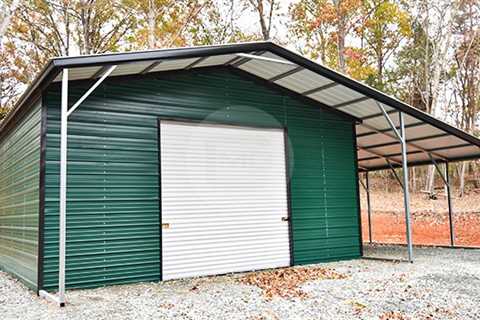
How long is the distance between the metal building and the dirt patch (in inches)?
239

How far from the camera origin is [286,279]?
694cm

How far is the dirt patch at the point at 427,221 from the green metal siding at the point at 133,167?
23.1 feet

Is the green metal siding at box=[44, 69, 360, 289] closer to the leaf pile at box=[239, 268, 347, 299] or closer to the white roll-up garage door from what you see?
the white roll-up garage door

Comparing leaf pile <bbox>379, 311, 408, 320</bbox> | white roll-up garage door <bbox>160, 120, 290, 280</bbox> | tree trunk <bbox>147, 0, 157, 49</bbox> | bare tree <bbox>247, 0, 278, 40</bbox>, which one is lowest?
leaf pile <bbox>379, 311, 408, 320</bbox>

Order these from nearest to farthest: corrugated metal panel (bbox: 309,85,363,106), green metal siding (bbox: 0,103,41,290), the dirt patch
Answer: green metal siding (bbox: 0,103,41,290)
corrugated metal panel (bbox: 309,85,363,106)
the dirt patch

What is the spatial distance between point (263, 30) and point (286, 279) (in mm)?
12787

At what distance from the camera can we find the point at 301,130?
886 cm

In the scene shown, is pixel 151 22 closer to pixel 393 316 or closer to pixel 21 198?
pixel 21 198

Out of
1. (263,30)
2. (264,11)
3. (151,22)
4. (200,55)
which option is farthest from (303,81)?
(264,11)

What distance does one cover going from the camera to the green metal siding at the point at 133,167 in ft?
20.6

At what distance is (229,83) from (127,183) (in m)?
2.67

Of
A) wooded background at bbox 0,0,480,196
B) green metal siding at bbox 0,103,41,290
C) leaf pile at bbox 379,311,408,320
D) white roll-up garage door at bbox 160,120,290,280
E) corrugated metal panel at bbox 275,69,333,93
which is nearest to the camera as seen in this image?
leaf pile at bbox 379,311,408,320

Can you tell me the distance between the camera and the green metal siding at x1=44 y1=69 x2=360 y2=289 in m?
6.28

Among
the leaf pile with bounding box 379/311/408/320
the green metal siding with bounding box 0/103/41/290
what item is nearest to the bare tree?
the green metal siding with bounding box 0/103/41/290
